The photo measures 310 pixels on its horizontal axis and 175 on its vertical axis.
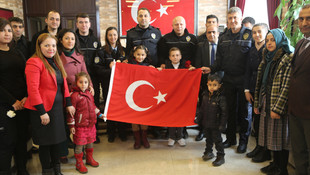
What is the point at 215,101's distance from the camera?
9.74 ft

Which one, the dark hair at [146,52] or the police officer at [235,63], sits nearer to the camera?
the police officer at [235,63]

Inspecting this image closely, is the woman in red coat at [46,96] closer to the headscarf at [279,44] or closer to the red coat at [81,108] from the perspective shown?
the red coat at [81,108]

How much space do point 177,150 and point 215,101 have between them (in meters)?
1.02

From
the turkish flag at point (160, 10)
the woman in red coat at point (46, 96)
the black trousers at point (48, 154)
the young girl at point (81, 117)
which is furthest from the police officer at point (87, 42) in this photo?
the turkish flag at point (160, 10)

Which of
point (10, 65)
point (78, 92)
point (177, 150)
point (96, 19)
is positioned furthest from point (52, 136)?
point (96, 19)

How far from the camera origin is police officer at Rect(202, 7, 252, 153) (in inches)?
129

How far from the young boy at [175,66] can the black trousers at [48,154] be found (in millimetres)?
1654

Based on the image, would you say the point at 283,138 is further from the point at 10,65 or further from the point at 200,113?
the point at 10,65

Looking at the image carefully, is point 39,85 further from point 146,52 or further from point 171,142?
point 171,142

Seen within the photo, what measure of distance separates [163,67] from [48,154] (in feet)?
6.58

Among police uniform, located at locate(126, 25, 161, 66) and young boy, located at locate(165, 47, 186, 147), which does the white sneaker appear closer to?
young boy, located at locate(165, 47, 186, 147)

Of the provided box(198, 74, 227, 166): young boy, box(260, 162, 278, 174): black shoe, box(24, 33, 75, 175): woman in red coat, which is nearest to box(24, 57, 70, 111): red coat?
box(24, 33, 75, 175): woman in red coat

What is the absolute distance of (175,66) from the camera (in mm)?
3596

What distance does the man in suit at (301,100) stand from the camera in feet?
6.96
